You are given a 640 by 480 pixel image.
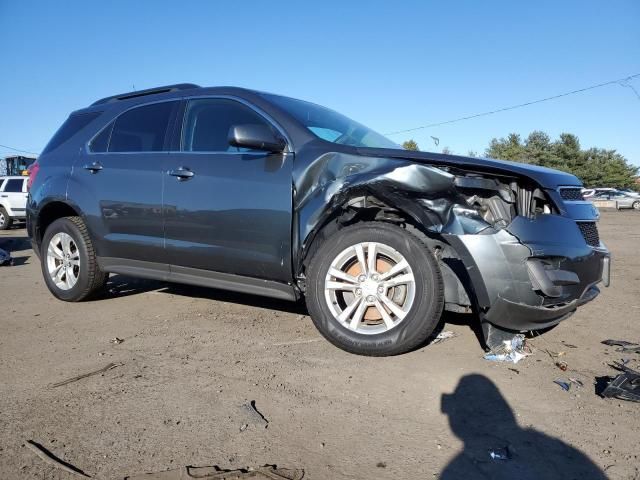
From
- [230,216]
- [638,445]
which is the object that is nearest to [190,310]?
[230,216]

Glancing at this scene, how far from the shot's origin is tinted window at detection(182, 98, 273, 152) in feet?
12.9

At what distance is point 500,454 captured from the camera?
2107 millimetres

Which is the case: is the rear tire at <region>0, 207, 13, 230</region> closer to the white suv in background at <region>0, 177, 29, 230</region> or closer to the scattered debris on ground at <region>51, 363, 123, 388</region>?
the white suv in background at <region>0, 177, 29, 230</region>

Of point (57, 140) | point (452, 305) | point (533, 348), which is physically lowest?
point (533, 348)

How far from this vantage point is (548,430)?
233 cm

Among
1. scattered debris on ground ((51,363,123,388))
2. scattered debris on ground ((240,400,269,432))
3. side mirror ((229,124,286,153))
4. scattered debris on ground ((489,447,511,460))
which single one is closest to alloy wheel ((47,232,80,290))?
scattered debris on ground ((51,363,123,388))

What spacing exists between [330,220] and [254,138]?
2.56 ft

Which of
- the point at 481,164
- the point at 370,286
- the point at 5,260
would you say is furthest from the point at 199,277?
the point at 5,260

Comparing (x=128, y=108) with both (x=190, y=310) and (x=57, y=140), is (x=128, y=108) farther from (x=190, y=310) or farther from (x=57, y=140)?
(x=190, y=310)

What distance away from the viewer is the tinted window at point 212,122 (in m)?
3.94

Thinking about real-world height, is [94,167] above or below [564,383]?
above

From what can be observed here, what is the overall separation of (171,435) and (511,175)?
2.40 meters

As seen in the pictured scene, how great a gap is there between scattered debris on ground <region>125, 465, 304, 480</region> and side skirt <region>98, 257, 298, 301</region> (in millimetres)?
1696

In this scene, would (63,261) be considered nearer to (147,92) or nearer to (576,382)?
(147,92)
